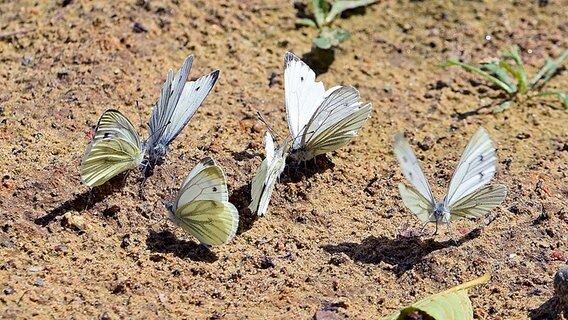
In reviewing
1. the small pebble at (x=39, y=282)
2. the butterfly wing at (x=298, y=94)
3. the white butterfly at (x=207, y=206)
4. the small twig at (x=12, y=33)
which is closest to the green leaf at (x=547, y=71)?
the butterfly wing at (x=298, y=94)

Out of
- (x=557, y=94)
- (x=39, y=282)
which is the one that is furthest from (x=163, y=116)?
(x=557, y=94)

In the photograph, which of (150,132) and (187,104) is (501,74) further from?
(150,132)

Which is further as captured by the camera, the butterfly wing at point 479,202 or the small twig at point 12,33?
the small twig at point 12,33

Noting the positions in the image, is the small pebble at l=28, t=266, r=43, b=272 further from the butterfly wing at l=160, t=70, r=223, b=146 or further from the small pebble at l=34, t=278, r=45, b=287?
the butterfly wing at l=160, t=70, r=223, b=146

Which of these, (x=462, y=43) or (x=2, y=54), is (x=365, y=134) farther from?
(x=2, y=54)

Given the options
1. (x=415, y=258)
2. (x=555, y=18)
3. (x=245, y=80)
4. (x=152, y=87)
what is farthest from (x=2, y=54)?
(x=555, y=18)

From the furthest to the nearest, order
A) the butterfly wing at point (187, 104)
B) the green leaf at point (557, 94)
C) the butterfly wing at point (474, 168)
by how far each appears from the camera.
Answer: the green leaf at point (557, 94), the butterfly wing at point (187, 104), the butterfly wing at point (474, 168)

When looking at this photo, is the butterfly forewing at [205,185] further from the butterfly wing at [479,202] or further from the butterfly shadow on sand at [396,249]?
the butterfly wing at [479,202]
